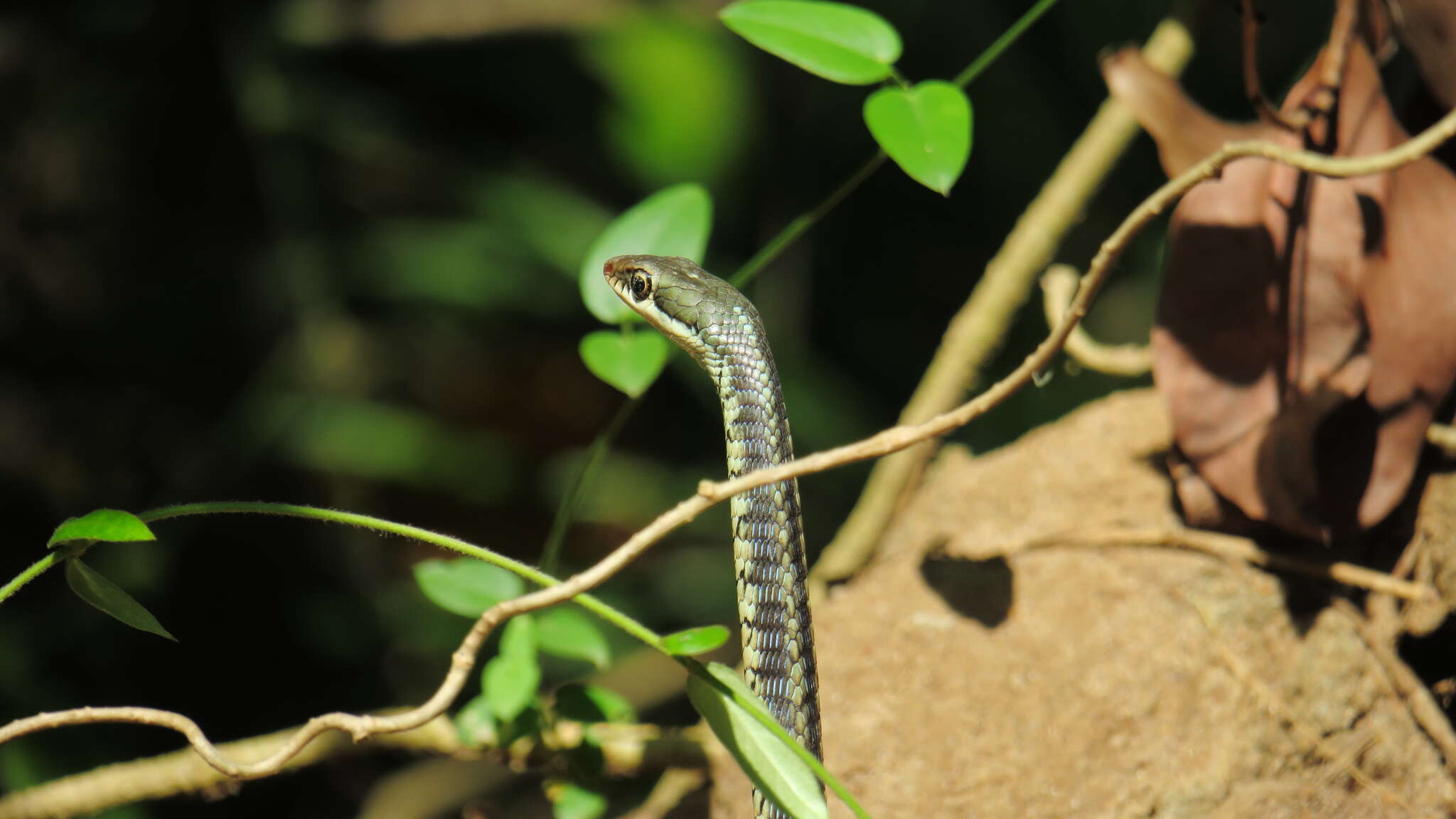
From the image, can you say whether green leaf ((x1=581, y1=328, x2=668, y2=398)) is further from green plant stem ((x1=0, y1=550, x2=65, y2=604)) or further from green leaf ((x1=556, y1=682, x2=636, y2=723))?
green plant stem ((x1=0, y1=550, x2=65, y2=604))

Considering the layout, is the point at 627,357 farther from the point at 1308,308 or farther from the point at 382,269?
the point at 382,269

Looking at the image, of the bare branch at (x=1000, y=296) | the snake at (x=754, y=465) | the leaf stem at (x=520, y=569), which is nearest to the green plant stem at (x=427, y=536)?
the leaf stem at (x=520, y=569)

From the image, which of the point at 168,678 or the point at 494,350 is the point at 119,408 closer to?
the point at 168,678

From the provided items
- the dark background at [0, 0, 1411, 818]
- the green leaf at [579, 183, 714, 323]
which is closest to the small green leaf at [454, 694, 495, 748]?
the green leaf at [579, 183, 714, 323]

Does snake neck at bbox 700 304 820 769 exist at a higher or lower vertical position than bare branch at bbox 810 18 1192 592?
lower

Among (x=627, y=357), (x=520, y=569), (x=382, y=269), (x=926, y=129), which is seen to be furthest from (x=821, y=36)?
(x=382, y=269)

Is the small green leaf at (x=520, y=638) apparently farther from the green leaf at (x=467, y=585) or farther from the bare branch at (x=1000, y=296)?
the bare branch at (x=1000, y=296)

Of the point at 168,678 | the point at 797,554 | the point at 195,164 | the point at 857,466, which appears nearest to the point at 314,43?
the point at 195,164
